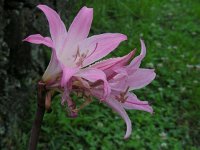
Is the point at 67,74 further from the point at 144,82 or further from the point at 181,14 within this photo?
the point at 181,14

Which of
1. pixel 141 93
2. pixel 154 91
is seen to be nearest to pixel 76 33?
pixel 141 93

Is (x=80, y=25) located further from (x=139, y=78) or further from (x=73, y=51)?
(x=139, y=78)

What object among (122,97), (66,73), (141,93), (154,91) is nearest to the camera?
(66,73)

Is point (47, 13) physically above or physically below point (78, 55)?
above

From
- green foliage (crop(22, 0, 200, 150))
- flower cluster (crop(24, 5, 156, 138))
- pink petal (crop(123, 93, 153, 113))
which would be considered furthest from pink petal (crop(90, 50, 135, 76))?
green foliage (crop(22, 0, 200, 150))

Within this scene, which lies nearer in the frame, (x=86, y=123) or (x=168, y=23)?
(x=86, y=123)

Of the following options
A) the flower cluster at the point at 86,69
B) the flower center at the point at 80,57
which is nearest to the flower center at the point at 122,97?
the flower cluster at the point at 86,69

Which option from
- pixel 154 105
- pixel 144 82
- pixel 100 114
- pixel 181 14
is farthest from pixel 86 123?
pixel 181 14
